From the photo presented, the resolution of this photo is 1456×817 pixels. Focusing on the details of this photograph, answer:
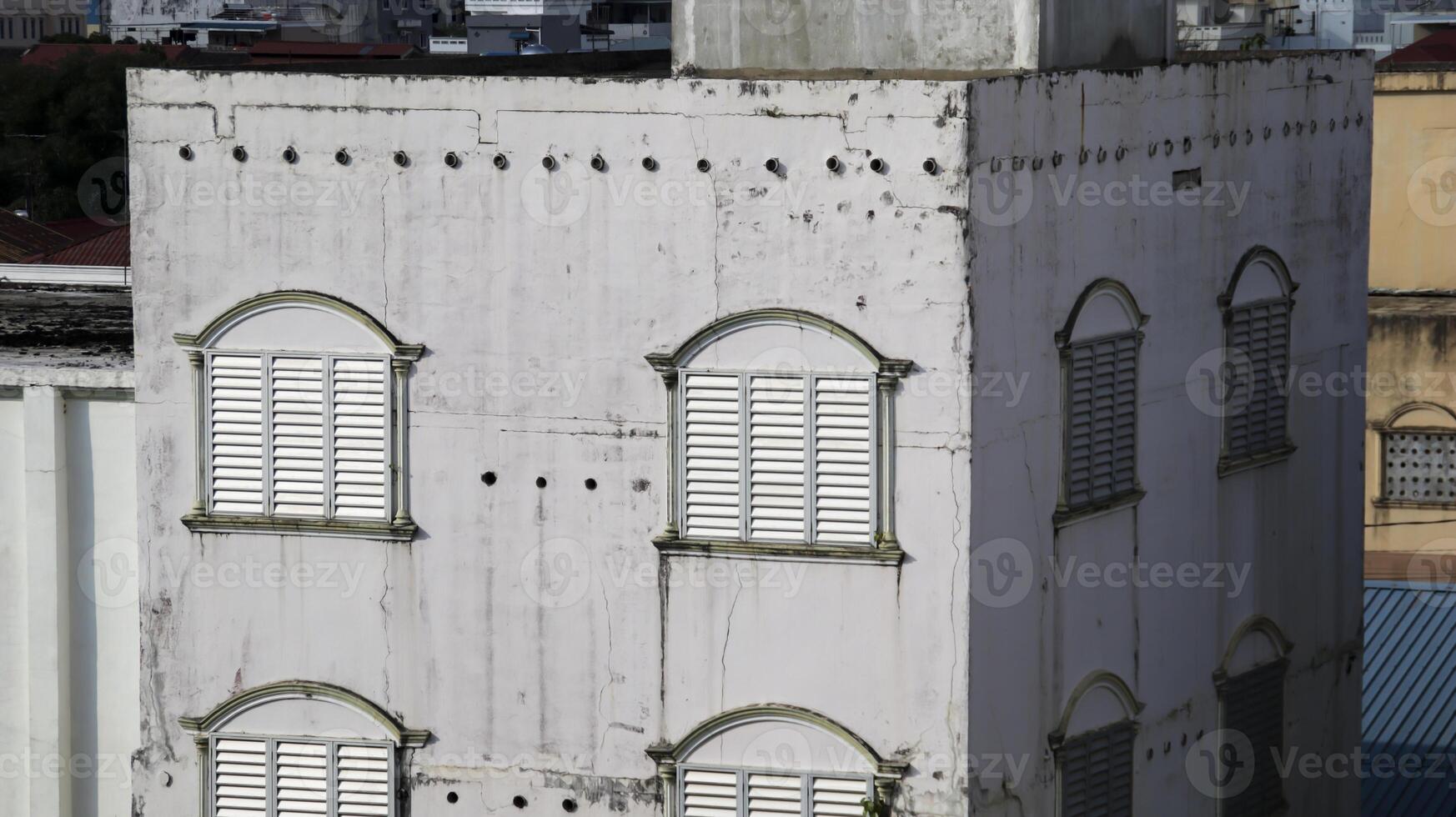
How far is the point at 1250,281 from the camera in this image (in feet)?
61.0

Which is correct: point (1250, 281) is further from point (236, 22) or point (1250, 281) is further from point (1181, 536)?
point (236, 22)

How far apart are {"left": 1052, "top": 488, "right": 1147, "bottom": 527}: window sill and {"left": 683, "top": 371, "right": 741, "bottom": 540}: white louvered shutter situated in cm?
237

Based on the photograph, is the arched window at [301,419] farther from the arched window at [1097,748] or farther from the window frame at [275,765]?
the arched window at [1097,748]

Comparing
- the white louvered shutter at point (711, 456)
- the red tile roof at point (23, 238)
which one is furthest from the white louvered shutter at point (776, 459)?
the red tile roof at point (23, 238)

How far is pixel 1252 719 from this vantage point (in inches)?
753

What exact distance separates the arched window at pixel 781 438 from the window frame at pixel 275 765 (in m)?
2.67

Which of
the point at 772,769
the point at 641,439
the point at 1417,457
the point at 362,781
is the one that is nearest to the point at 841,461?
the point at 641,439

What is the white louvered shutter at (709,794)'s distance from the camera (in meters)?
15.7

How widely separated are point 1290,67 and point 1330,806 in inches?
260

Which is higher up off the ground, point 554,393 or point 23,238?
point 23,238

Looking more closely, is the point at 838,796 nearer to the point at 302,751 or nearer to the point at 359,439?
the point at 302,751

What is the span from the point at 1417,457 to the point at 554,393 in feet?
65.6

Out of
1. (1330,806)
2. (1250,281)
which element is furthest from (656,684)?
(1330,806)

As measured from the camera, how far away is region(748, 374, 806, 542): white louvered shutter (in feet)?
50.3
